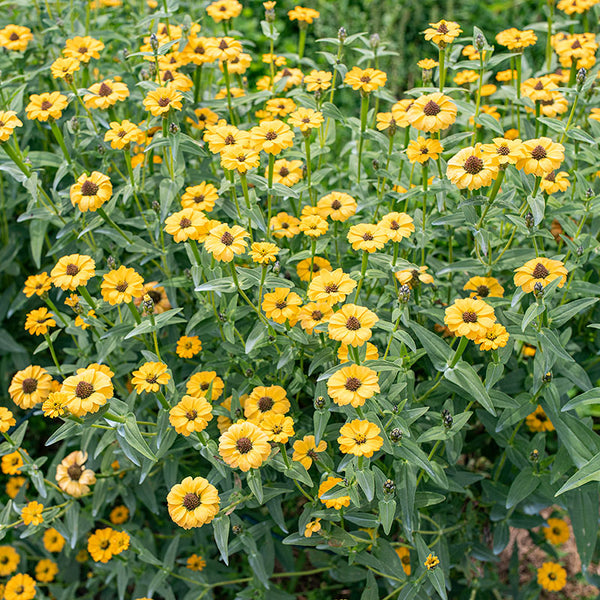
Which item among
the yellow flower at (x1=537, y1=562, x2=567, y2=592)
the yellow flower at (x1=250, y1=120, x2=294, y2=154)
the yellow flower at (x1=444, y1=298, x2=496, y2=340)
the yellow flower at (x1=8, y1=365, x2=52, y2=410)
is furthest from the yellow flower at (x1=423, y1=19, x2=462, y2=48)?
the yellow flower at (x1=537, y1=562, x2=567, y2=592)

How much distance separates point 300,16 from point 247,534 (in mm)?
2135

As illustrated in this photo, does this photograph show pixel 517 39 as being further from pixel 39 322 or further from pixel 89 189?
pixel 39 322

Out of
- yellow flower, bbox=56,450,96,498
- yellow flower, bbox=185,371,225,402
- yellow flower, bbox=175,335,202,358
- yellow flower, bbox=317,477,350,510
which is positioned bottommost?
yellow flower, bbox=56,450,96,498

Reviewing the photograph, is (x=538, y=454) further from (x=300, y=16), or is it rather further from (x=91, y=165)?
(x=91, y=165)

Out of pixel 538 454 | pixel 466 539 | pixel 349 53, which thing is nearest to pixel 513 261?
pixel 538 454

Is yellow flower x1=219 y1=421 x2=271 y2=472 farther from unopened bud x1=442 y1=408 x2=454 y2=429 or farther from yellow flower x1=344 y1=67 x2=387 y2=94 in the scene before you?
yellow flower x1=344 y1=67 x2=387 y2=94

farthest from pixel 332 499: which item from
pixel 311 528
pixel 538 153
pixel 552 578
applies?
pixel 552 578

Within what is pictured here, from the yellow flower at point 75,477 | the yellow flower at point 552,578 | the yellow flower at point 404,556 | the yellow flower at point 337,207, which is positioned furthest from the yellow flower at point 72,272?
the yellow flower at point 552,578

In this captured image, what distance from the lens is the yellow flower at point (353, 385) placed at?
1.72 metres

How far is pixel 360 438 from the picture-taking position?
179 cm

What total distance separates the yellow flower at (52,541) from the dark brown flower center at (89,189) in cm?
150

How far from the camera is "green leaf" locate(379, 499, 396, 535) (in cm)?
185

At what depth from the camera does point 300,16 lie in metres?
2.77

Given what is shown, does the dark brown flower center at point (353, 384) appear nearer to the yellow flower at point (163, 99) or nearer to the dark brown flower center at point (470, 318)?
the dark brown flower center at point (470, 318)
